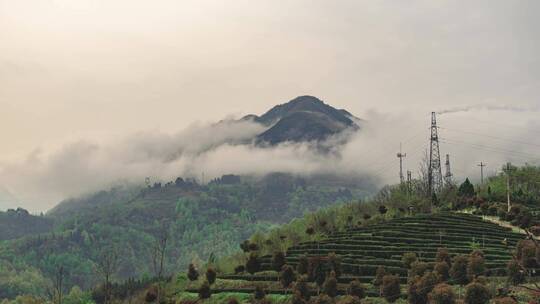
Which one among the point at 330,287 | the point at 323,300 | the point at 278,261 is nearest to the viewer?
the point at 323,300

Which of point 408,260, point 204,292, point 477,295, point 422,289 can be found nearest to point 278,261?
point 204,292

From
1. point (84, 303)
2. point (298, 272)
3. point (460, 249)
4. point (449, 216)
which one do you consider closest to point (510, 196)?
point (449, 216)

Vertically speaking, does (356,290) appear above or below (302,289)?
above

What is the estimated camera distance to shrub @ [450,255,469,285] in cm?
5819

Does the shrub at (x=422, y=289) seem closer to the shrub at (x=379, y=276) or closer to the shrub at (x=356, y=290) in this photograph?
the shrub at (x=356, y=290)

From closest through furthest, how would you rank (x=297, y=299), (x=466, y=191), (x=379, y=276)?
(x=297, y=299) < (x=379, y=276) < (x=466, y=191)

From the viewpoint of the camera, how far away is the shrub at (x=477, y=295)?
165ft

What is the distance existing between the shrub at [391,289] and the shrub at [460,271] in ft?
18.8

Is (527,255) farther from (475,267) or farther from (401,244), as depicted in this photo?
(401,244)

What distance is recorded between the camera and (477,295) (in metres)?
50.6

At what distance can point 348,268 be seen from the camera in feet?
232

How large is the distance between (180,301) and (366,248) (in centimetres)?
2677

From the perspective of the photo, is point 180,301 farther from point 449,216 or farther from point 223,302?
point 449,216

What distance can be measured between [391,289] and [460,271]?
290 inches
